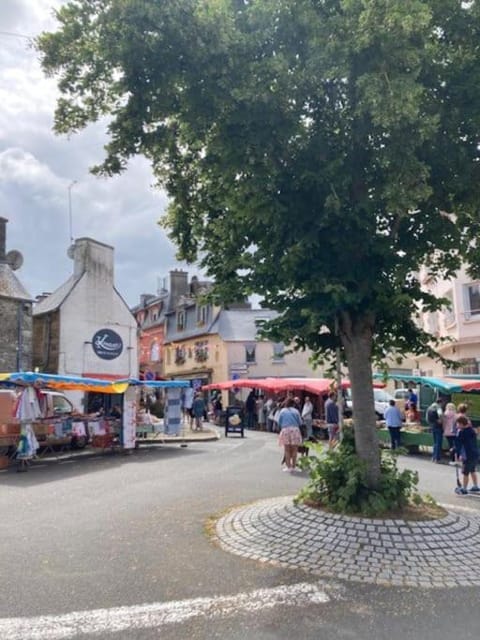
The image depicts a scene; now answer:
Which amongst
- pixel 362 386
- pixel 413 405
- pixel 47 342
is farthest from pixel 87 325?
pixel 362 386

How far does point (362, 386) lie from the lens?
7418mm

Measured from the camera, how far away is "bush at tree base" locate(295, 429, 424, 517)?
22.5ft

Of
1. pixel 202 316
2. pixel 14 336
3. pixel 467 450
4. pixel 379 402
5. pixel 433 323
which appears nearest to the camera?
pixel 467 450

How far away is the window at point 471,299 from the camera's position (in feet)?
83.6

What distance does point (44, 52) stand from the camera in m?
6.41

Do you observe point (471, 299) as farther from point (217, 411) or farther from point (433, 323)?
point (217, 411)

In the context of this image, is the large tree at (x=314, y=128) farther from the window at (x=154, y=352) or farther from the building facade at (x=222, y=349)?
the window at (x=154, y=352)

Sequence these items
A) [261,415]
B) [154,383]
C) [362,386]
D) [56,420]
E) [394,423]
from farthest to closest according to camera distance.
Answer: [261,415] < [154,383] < [394,423] < [56,420] < [362,386]

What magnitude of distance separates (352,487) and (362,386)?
54.8 inches

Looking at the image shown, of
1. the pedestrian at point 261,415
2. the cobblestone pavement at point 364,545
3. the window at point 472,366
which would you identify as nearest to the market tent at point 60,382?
the cobblestone pavement at point 364,545

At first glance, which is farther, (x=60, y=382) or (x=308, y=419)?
(x=308, y=419)

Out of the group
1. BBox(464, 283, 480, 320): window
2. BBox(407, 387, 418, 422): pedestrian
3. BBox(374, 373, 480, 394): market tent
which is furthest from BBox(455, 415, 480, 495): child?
BBox(464, 283, 480, 320): window

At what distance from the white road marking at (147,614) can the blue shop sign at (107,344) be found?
70.6 ft

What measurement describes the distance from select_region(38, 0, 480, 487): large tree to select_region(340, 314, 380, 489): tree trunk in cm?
2
